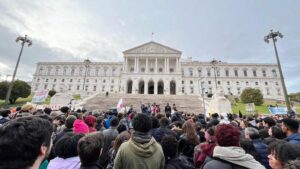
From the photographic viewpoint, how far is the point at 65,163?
2451 millimetres

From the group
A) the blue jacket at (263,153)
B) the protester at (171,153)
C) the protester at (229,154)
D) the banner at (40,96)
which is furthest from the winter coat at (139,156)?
the banner at (40,96)

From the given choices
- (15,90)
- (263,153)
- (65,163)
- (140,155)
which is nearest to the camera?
(65,163)

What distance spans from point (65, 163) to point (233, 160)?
2343 mm

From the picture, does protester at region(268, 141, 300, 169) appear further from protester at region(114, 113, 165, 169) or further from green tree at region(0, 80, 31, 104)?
green tree at region(0, 80, 31, 104)

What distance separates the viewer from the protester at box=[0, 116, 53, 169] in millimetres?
1234

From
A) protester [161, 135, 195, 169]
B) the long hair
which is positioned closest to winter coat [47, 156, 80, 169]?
protester [161, 135, 195, 169]

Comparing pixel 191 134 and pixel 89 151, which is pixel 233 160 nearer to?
pixel 191 134

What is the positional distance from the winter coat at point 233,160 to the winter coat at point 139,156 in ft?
2.65

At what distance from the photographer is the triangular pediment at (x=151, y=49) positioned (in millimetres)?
57812

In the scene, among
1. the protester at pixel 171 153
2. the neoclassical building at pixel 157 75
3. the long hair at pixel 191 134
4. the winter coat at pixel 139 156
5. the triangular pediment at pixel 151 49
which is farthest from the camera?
the triangular pediment at pixel 151 49

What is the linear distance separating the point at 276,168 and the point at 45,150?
2.75m

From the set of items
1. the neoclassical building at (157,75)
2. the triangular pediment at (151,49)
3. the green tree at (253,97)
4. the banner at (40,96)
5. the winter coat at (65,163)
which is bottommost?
the winter coat at (65,163)

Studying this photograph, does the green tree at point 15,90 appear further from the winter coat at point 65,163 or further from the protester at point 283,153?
the protester at point 283,153

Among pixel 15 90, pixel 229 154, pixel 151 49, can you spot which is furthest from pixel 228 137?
pixel 151 49
